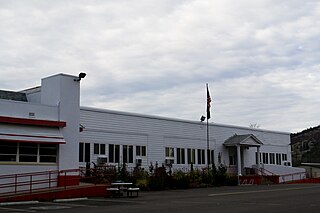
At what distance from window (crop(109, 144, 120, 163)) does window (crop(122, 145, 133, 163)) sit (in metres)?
0.59

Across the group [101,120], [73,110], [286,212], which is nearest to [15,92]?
[73,110]

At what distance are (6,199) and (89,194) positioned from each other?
4.59 metres

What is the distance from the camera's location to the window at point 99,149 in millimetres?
34031

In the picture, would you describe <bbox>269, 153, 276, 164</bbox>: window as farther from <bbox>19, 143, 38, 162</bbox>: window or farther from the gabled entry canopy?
<bbox>19, 143, 38, 162</bbox>: window

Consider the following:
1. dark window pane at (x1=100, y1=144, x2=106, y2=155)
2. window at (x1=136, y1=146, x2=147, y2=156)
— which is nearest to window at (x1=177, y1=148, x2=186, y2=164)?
window at (x1=136, y1=146, x2=147, y2=156)

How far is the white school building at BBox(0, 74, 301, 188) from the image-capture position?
24.1 meters

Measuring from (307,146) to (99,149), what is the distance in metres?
83.8

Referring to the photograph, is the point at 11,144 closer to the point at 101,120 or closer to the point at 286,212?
the point at 101,120

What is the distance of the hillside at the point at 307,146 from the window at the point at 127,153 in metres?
66.1

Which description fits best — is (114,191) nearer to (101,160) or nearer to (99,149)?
(101,160)

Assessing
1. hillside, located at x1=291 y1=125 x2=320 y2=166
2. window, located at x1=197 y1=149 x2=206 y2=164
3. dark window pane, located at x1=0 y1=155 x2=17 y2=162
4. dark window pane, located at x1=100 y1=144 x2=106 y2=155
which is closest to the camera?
dark window pane, located at x1=0 y1=155 x2=17 y2=162

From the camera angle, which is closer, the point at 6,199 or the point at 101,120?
the point at 6,199

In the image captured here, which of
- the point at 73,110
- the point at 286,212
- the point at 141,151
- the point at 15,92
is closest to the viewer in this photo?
the point at 286,212

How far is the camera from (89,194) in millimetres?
24250
